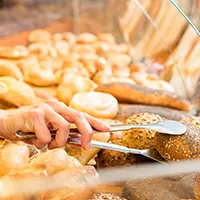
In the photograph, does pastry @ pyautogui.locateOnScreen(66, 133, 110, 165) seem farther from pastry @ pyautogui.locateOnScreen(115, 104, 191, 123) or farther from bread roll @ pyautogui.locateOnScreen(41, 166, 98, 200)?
pastry @ pyautogui.locateOnScreen(115, 104, 191, 123)

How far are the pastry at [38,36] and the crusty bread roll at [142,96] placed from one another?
3.89 ft

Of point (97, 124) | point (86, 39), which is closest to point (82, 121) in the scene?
point (97, 124)

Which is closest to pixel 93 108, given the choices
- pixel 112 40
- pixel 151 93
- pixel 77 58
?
pixel 151 93

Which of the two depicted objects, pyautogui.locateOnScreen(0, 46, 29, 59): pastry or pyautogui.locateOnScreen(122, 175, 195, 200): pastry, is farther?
pyautogui.locateOnScreen(0, 46, 29, 59): pastry

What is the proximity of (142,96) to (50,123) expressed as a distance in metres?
0.72

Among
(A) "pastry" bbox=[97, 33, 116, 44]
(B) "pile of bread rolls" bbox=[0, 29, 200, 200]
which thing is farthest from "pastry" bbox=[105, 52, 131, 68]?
(A) "pastry" bbox=[97, 33, 116, 44]

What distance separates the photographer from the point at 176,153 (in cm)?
94

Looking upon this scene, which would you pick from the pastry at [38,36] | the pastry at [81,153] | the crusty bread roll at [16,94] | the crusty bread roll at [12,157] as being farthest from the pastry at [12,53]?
the crusty bread roll at [12,157]

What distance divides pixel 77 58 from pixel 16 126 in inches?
50.2

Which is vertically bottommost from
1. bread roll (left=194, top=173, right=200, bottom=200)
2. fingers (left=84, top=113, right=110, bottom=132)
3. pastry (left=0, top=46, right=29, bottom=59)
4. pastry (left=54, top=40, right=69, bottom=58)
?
pastry (left=54, top=40, right=69, bottom=58)

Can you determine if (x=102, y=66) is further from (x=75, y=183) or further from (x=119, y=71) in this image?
(x=75, y=183)

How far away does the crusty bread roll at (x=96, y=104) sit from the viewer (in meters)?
1.43

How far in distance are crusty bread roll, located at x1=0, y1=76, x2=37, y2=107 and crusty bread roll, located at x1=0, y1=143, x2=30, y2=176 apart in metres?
0.56

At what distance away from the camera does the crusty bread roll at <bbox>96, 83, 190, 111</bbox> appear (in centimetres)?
159
